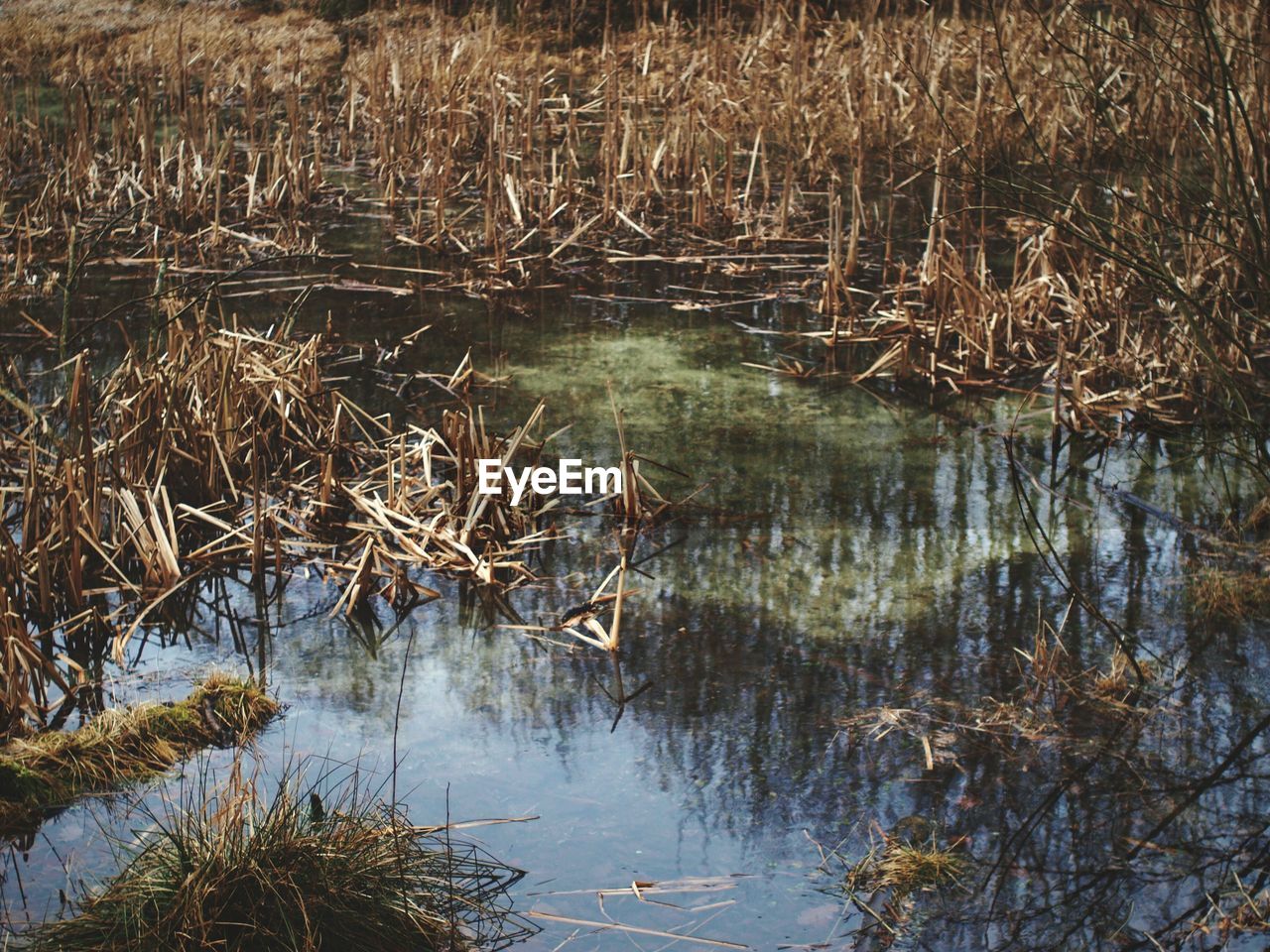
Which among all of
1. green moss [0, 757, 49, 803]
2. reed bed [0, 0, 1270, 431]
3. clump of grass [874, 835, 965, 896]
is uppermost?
reed bed [0, 0, 1270, 431]

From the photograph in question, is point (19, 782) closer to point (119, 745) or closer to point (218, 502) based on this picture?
point (119, 745)

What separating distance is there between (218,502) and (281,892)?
212 centimetres

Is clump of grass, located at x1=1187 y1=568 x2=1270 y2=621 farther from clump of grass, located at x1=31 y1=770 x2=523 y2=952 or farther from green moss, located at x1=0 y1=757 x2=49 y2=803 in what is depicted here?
green moss, located at x1=0 y1=757 x2=49 y2=803

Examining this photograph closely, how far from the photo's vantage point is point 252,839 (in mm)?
2471

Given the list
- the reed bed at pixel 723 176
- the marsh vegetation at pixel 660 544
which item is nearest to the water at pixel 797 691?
the marsh vegetation at pixel 660 544

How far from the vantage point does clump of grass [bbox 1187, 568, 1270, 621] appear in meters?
3.77

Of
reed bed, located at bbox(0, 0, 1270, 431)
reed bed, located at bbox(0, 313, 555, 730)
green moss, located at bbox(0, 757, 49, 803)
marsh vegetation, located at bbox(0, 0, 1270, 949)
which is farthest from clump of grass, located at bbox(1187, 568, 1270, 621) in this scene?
green moss, located at bbox(0, 757, 49, 803)

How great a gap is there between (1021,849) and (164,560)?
244cm

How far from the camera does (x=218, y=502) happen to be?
4.36 m

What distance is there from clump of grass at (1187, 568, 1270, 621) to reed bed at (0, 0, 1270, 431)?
113 cm

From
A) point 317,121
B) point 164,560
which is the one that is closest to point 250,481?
point 164,560

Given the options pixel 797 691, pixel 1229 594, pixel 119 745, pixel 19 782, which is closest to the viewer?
pixel 19 782

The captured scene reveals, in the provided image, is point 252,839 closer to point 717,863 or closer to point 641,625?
point 717,863

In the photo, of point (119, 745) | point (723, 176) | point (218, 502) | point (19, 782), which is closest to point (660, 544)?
point (218, 502)
